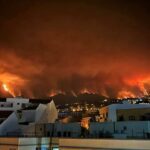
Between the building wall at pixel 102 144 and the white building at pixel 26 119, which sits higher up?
the white building at pixel 26 119

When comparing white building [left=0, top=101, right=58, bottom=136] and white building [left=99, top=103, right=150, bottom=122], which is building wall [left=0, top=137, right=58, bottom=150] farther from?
white building [left=99, top=103, right=150, bottom=122]

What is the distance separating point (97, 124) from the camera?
3791 centimetres

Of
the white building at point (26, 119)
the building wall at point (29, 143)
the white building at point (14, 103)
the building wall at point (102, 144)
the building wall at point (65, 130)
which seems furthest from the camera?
the white building at point (14, 103)

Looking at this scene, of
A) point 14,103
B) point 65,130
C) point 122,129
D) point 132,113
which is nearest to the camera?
point 122,129

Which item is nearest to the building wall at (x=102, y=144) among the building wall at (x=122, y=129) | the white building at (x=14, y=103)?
the building wall at (x=122, y=129)

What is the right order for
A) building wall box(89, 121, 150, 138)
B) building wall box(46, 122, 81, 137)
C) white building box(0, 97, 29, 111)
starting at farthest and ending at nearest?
white building box(0, 97, 29, 111), building wall box(46, 122, 81, 137), building wall box(89, 121, 150, 138)

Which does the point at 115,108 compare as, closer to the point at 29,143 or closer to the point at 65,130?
the point at 65,130

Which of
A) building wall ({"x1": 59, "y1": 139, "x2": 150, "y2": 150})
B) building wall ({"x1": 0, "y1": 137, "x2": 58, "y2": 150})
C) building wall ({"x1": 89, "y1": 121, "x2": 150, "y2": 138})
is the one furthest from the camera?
building wall ({"x1": 89, "y1": 121, "x2": 150, "y2": 138})

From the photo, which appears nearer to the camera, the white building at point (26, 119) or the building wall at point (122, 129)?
the building wall at point (122, 129)

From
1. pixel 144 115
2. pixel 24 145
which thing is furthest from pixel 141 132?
pixel 24 145

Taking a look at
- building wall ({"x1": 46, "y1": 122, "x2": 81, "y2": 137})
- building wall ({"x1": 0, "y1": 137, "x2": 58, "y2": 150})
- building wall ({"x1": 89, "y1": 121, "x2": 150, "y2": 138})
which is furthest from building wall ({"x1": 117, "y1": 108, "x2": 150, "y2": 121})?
building wall ({"x1": 0, "y1": 137, "x2": 58, "y2": 150})

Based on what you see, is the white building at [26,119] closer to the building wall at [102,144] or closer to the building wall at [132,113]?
the building wall at [132,113]

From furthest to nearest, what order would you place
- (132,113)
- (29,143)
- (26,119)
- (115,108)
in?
(26,119), (115,108), (132,113), (29,143)

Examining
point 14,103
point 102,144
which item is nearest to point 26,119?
point 14,103
